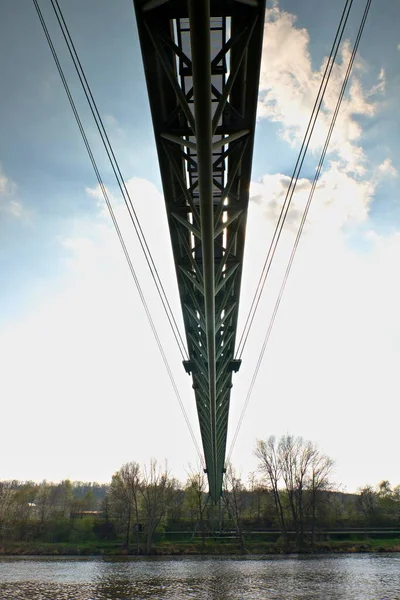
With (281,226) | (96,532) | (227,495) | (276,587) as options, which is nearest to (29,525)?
(96,532)

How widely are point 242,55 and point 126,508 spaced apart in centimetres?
5391

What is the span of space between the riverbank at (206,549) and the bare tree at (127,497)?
3.58 metres

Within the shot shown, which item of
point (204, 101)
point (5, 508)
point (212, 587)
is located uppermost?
point (204, 101)

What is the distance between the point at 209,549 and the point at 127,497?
13.7 metres

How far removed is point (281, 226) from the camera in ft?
30.6

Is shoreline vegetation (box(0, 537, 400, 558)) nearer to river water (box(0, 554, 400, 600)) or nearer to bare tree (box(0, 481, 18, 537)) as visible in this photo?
bare tree (box(0, 481, 18, 537))

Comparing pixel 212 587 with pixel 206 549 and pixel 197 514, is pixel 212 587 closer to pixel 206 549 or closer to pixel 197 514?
pixel 206 549

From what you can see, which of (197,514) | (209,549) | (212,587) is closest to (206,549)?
(209,549)

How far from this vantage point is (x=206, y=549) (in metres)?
41.0

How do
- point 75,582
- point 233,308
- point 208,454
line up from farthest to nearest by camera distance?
point 208,454 < point 75,582 < point 233,308

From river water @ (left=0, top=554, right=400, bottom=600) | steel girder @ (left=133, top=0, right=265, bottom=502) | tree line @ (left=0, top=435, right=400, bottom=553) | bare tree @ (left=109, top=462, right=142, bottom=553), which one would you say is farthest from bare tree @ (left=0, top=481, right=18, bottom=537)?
steel girder @ (left=133, top=0, right=265, bottom=502)

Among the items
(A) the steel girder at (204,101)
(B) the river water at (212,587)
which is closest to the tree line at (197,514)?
(B) the river water at (212,587)

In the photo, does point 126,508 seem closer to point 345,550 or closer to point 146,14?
point 345,550

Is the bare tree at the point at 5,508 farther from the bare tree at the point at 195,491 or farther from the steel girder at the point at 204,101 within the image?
the steel girder at the point at 204,101
